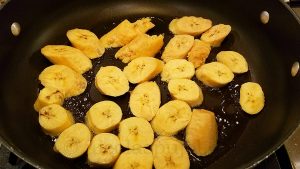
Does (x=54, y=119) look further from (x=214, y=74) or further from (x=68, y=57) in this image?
(x=214, y=74)

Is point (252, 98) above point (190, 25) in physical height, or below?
below

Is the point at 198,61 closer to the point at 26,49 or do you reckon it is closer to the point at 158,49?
the point at 158,49

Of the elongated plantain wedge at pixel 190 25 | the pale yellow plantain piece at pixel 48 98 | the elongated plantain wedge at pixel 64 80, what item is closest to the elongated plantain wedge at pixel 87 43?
the elongated plantain wedge at pixel 64 80

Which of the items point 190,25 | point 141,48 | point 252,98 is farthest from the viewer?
point 190,25

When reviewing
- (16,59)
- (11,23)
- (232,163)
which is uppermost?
(11,23)

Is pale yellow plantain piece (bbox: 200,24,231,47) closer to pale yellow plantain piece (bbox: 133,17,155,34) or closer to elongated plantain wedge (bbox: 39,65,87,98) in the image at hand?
pale yellow plantain piece (bbox: 133,17,155,34)

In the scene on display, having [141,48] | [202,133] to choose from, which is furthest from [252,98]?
[141,48]

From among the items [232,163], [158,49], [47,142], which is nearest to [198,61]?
[158,49]
